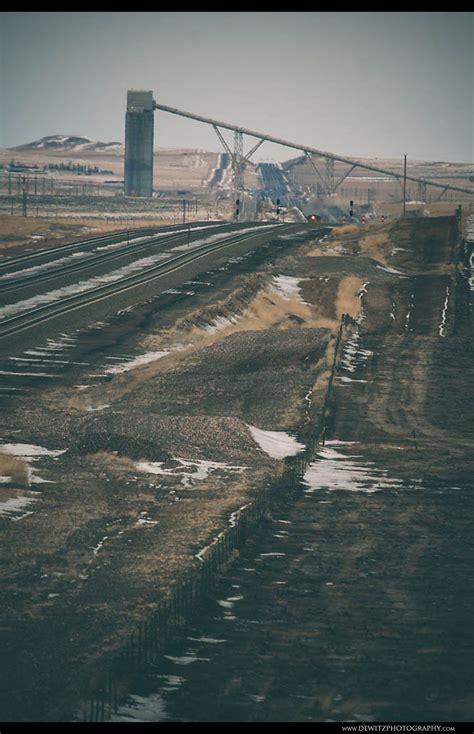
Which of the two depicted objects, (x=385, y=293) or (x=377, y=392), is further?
(x=385, y=293)

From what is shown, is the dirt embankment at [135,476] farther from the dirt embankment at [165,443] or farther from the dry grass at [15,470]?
the dry grass at [15,470]

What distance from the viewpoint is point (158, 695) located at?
99.7 ft

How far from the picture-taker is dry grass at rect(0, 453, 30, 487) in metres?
49.9

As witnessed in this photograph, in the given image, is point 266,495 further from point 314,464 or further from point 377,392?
point 377,392

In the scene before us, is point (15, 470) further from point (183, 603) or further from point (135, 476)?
point (183, 603)

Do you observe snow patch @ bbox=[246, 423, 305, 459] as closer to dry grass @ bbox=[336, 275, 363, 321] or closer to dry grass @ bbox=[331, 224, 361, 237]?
dry grass @ bbox=[336, 275, 363, 321]

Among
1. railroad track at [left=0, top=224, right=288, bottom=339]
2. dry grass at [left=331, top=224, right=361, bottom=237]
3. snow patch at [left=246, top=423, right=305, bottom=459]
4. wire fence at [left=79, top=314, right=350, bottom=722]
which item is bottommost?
snow patch at [left=246, top=423, right=305, bottom=459]

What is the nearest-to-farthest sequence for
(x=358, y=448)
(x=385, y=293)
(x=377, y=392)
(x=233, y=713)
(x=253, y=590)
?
1. (x=233, y=713)
2. (x=253, y=590)
3. (x=358, y=448)
4. (x=377, y=392)
5. (x=385, y=293)

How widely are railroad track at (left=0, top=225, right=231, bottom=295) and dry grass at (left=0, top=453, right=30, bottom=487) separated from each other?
4912cm

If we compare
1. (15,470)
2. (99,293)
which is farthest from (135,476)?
(99,293)

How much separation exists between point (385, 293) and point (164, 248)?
3284 centimetres

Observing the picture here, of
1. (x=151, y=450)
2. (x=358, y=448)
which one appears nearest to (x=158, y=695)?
(x=151, y=450)

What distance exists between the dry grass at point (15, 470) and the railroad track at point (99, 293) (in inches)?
1194

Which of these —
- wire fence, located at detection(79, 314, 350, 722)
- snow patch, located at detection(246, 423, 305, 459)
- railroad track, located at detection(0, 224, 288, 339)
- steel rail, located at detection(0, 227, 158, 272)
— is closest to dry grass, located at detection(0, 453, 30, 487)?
wire fence, located at detection(79, 314, 350, 722)
